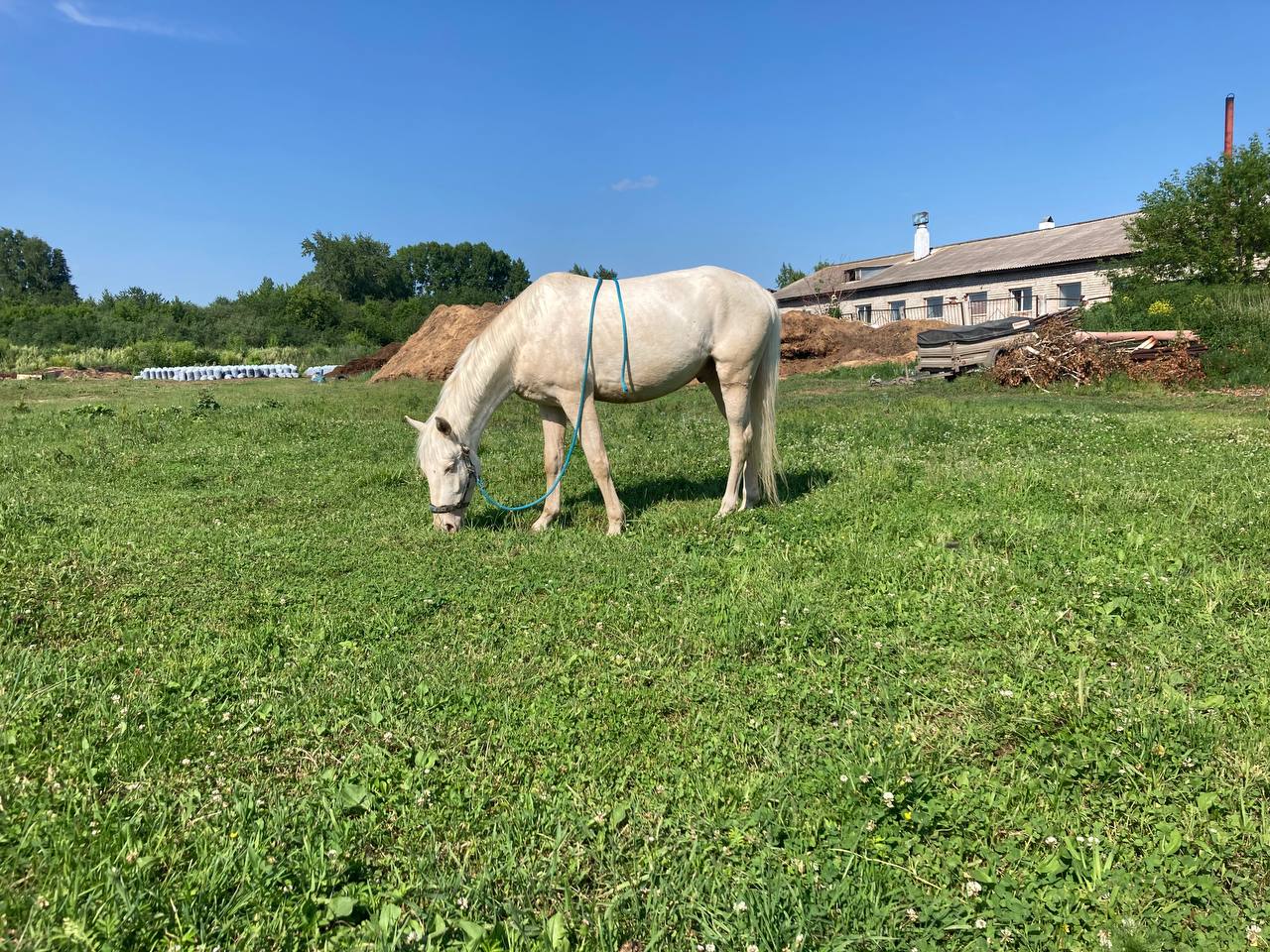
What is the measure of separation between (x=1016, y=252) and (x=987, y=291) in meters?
3.60

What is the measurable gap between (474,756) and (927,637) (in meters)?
2.43

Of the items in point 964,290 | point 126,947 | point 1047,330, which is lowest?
point 126,947

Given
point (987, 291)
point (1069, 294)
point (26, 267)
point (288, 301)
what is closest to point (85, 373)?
point (288, 301)

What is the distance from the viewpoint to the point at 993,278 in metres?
37.8

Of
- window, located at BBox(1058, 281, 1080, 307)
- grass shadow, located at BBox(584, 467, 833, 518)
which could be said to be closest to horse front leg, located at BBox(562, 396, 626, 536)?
grass shadow, located at BBox(584, 467, 833, 518)

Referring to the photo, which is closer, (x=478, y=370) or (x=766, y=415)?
(x=478, y=370)

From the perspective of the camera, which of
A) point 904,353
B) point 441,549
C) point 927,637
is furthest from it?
point 904,353

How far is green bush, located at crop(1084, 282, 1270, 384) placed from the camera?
17.8 m

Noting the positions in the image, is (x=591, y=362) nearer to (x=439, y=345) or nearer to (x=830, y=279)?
(x=439, y=345)

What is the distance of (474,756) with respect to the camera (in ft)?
10.1

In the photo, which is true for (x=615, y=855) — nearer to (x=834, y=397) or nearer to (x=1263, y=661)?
(x=1263, y=661)

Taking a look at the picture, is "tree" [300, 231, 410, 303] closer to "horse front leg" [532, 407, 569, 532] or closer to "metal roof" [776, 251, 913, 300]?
"metal roof" [776, 251, 913, 300]

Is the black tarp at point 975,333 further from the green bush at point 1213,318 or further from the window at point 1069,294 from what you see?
the window at point 1069,294

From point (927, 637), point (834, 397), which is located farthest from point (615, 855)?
point (834, 397)
